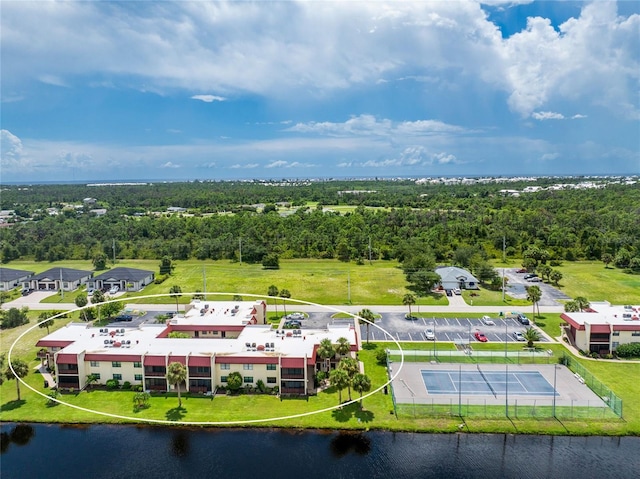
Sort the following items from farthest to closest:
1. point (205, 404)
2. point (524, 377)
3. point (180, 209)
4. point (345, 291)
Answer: point (180, 209)
point (345, 291)
point (524, 377)
point (205, 404)

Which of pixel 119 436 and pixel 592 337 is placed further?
pixel 592 337

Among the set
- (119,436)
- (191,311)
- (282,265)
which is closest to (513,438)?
(119,436)

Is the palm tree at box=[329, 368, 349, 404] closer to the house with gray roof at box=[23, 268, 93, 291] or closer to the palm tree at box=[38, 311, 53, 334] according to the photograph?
the palm tree at box=[38, 311, 53, 334]

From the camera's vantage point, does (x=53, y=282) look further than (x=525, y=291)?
Yes

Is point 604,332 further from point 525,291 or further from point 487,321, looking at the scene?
point 525,291

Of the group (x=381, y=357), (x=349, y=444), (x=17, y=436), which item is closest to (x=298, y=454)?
(x=349, y=444)

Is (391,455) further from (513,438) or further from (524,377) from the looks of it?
(524,377)
